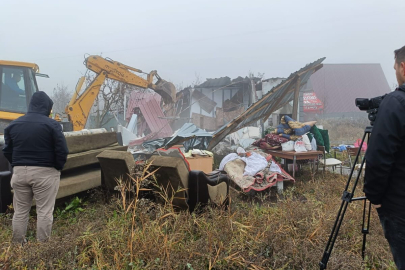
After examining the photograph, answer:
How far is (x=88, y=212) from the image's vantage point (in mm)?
3832

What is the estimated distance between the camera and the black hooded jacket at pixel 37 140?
2.95 metres

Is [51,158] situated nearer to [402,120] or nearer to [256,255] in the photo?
[256,255]

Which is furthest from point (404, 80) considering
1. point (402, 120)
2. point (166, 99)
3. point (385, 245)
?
point (166, 99)

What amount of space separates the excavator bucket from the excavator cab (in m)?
4.78

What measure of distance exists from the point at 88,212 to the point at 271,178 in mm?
3503

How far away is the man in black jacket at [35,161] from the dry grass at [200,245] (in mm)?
262

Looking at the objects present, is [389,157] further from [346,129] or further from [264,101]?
[346,129]

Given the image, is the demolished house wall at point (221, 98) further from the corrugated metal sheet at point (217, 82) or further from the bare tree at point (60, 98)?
the bare tree at point (60, 98)

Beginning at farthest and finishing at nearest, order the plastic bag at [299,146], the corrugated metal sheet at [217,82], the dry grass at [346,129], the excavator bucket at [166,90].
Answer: the dry grass at [346,129], the corrugated metal sheet at [217,82], the excavator bucket at [166,90], the plastic bag at [299,146]

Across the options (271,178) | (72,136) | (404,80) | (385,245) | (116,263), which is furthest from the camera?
(271,178)

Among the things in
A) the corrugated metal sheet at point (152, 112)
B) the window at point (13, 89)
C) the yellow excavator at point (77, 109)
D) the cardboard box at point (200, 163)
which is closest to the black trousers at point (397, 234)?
the yellow excavator at point (77, 109)

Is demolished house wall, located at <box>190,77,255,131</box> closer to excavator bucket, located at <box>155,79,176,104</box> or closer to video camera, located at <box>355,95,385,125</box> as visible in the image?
excavator bucket, located at <box>155,79,176,104</box>

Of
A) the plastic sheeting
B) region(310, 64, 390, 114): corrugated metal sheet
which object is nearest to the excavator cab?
the plastic sheeting

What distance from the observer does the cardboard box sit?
5988 mm
